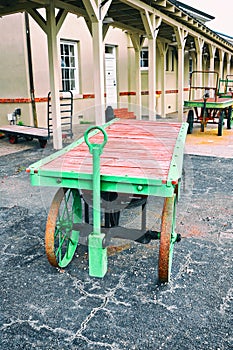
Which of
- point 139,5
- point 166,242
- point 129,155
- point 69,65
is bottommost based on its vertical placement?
point 166,242

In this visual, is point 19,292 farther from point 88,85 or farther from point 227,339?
point 88,85

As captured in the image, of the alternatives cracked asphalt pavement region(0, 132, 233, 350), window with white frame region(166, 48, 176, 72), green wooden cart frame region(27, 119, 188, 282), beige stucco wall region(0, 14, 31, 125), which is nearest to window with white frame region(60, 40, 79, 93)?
beige stucco wall region(0, 14, 31, 125)

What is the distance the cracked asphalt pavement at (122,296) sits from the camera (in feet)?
6.64

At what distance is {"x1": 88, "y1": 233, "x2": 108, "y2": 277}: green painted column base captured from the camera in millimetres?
2371

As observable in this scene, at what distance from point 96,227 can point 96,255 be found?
21 centimetres

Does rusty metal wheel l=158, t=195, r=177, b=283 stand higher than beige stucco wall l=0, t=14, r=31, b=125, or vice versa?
beige stucco wall l=0, t=14, r=31, b=125

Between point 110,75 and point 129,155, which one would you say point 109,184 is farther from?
point 110,75

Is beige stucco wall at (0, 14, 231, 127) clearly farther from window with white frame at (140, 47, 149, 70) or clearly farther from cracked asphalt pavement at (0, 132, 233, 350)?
cracked asphalt pavement at (0, 132, 233, 350)

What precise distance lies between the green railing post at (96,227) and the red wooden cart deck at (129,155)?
0.09 m

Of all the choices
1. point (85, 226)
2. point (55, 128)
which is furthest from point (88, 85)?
point (85, 226)

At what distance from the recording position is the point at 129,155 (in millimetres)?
2754

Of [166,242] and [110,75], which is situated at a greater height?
[110,75]

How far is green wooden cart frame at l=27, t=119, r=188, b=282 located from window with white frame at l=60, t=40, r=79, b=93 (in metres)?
8.37

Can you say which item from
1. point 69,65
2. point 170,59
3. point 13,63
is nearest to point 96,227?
point 13,63
